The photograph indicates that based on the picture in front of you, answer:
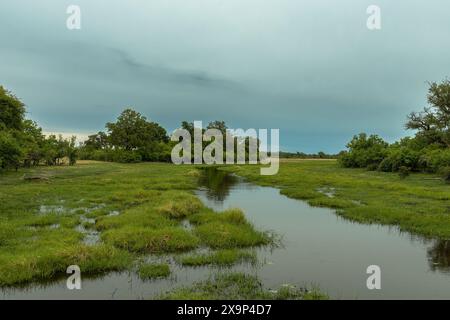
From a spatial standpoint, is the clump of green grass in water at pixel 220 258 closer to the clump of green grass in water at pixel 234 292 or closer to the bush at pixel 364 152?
the clump of green grass in water at pixel 234 292

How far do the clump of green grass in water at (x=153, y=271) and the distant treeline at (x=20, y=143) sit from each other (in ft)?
→ 115

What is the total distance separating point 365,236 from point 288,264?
18.7 feet

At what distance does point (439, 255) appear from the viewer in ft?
43.2

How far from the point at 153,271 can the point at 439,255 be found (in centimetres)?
1016

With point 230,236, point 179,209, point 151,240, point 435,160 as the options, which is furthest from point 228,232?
point 435,160

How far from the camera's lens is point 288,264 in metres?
12.0

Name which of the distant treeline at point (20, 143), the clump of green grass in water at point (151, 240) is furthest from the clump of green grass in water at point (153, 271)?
the distant treeline at point (20, 143)

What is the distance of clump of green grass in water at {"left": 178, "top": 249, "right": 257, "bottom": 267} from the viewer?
38.7ft

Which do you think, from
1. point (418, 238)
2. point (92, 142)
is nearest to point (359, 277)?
point (418, 238)

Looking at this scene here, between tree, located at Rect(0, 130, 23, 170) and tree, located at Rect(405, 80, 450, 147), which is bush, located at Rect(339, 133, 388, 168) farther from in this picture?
tree, located at Rect(0, 130, 23, 170)

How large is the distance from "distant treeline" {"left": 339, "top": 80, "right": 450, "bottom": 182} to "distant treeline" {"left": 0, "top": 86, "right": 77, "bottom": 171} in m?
47.9

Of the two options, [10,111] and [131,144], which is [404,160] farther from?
[131,144]

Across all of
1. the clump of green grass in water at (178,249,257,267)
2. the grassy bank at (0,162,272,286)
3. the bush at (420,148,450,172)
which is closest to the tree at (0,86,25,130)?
the grassy bank at (0,162,272,286)
